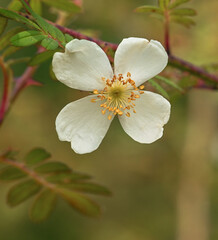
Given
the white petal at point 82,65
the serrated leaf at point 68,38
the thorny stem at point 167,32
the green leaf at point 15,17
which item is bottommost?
the white petal at point 82,65

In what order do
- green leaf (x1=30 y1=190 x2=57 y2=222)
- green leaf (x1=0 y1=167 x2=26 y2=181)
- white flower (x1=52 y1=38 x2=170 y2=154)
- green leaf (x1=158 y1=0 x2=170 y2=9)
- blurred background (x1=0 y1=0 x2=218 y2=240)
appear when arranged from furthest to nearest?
blurred background (x1=0 y1=0 x2=218 y2=240) < green leaf (x1=30 y1=190 x2=57 y2=222) < green leaf (x1=0 y1=167 x2=26 y2=181) < green leaf (x1=158 y1=0 x2=170 y2=9) < white flower (x1=52 y1=38 x2=170 y2=154)

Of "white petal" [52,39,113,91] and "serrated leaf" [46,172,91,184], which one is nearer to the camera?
"white petal" [52,39,113,91]

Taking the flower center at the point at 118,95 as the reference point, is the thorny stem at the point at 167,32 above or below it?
above

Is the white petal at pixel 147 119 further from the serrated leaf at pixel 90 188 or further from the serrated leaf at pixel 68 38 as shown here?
the serrated leaf at pixel 90 188

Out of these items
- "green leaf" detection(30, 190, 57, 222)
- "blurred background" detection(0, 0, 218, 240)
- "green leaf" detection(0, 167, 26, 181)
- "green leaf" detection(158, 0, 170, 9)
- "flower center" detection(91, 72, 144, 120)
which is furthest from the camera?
"blurred background" detection(0, 0, 218, 240)

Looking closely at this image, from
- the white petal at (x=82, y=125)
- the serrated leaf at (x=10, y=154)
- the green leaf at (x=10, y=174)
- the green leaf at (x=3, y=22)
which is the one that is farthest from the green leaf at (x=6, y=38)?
the green leaf at (x=10, y=174)

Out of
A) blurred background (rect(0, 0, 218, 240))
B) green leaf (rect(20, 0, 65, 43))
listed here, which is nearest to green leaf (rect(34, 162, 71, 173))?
green leaf (rect(20, 0, 65, 43))

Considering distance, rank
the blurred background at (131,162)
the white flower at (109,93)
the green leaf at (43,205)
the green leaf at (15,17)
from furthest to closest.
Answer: the blurred background at (131,162) → the green leaf at (43,205) → the white flower at (109,93) → the green leaf at (15,17)

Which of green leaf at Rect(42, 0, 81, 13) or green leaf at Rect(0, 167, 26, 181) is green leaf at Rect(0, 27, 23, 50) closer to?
green leaf at Rect(42, 0, 81, 13)

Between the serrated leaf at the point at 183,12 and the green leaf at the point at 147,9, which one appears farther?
the serrated leaf at the point at 183,12
